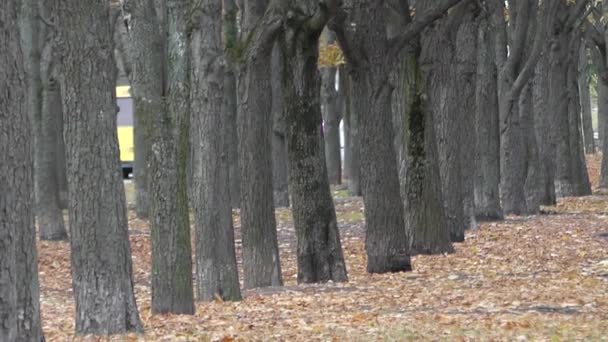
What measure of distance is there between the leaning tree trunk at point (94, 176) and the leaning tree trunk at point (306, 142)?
536 cm

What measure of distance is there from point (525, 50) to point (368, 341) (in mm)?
17934

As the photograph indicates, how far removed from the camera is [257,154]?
17156mm

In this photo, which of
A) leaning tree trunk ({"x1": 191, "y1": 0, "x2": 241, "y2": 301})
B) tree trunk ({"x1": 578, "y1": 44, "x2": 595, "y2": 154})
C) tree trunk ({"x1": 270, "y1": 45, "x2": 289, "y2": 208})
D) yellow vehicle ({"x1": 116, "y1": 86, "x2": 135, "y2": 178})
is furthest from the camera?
yellow vehicle ({"x1": 116, "y1": 86, "x2": 135, "y2": 178})

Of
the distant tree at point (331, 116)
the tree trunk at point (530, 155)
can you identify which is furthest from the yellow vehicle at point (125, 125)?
the tree trunk at point (530, 155)

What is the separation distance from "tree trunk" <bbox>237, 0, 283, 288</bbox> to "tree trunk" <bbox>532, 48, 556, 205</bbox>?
47.9 ft

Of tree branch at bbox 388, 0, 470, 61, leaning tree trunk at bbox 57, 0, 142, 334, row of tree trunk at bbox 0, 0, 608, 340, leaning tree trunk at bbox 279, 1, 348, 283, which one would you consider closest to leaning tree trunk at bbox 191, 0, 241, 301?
row of tree trunk at bbox 0, 0, 608, 340

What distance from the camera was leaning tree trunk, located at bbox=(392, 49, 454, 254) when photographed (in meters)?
20.9

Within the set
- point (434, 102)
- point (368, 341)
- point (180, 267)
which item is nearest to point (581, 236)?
point (434, 102)

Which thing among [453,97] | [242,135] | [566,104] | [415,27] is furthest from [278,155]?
[242,135]

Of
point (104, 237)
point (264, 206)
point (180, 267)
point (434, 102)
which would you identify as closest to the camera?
point (104, 237)

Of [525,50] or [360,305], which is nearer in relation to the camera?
[360,305]

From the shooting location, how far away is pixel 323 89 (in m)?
42.4

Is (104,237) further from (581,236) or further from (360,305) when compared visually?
(581,236)

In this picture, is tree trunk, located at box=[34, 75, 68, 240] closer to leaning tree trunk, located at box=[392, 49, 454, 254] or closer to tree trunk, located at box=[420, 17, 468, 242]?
tree trunk, located at box=[420, 17, 468, 242]
